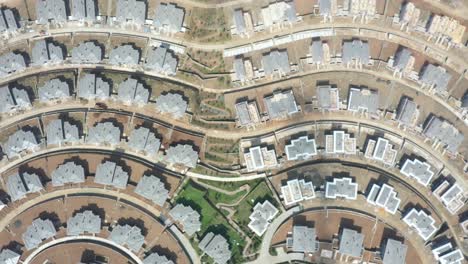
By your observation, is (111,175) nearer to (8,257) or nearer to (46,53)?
(8,257)

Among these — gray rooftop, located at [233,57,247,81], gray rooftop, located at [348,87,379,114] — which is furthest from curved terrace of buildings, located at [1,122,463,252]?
gray rooftop, located at [233,57,247,81]

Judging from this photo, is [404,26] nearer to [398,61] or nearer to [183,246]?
[398,61]

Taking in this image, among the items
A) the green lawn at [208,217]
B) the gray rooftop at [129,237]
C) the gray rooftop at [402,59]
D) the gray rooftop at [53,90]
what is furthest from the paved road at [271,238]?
the gray rooftop at [53,90]

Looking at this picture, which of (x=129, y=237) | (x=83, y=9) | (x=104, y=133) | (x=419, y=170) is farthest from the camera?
(x=83, y=9)

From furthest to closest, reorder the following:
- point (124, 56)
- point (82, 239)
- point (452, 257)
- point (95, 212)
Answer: point (124, 56) → point (95, 212) → point (82, 239) → point (452, 257)

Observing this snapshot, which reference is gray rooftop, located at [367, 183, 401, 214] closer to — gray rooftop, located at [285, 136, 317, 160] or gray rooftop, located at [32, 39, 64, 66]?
gray rooftop, located at [285, 136, 317, 160]

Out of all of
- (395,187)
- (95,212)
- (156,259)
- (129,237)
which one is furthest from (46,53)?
(395,187)

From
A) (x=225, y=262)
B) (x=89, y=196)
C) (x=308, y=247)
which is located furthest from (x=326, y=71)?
(x=89, y=196)
